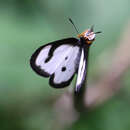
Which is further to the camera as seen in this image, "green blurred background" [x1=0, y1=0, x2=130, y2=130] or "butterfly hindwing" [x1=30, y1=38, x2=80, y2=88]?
"green blurred background" [x1=0, y1=0, x2=130, y2=130]

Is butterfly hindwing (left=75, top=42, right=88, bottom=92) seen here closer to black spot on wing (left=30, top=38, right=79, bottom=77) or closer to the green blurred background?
black spot on wing (left=30, top=38, right=79, bottom=77)

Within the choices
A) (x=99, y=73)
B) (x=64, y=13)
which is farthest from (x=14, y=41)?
(x=99, y=73)

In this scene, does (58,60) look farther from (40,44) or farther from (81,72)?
(40,44)

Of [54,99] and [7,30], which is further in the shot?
[7,30]

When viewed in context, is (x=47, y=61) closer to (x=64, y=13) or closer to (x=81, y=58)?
(x=81, y=58)

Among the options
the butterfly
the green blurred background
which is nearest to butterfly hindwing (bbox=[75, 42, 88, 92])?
the butterfly
